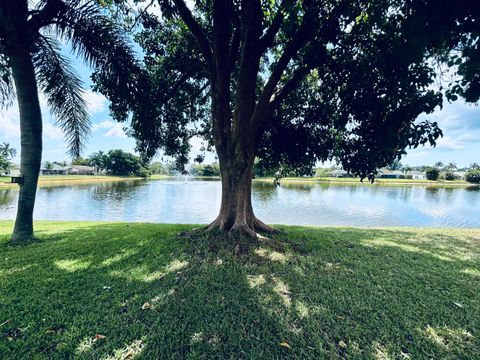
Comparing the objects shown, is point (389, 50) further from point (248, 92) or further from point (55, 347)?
point (55, 347)

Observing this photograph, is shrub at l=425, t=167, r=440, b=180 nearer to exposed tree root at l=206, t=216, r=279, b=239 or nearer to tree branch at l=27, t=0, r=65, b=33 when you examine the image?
exposed tree root at l=206, t=216, r=279, b=239

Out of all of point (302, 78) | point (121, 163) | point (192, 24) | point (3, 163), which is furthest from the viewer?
point (121, 163)

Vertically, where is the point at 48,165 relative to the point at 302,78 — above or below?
below

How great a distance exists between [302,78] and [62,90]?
632 cm

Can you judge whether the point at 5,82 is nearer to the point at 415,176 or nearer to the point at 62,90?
the point at 62,90

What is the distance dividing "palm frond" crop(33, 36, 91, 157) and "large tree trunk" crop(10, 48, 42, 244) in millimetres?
558

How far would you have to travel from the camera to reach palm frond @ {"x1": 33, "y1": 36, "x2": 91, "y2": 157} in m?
6.18

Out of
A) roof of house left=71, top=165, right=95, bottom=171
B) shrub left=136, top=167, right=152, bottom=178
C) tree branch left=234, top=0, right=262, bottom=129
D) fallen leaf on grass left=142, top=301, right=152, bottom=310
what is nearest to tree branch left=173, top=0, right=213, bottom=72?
tree branch left=234, top=0, right=262, bottom=129

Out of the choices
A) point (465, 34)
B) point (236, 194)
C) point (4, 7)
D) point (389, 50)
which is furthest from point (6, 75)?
point (465, 34)

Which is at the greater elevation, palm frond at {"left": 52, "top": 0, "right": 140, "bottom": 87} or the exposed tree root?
palm frond at {"left": 52, "top": 0, "right": 140, "bottom": 87}

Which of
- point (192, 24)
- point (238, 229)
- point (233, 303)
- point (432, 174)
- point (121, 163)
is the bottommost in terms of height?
point (233, 303)

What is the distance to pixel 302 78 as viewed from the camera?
22.1 feet

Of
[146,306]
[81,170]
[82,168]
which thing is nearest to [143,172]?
[81,170]

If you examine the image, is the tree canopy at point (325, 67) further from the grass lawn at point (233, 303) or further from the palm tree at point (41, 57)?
the grass lawn at point (233, 303)
